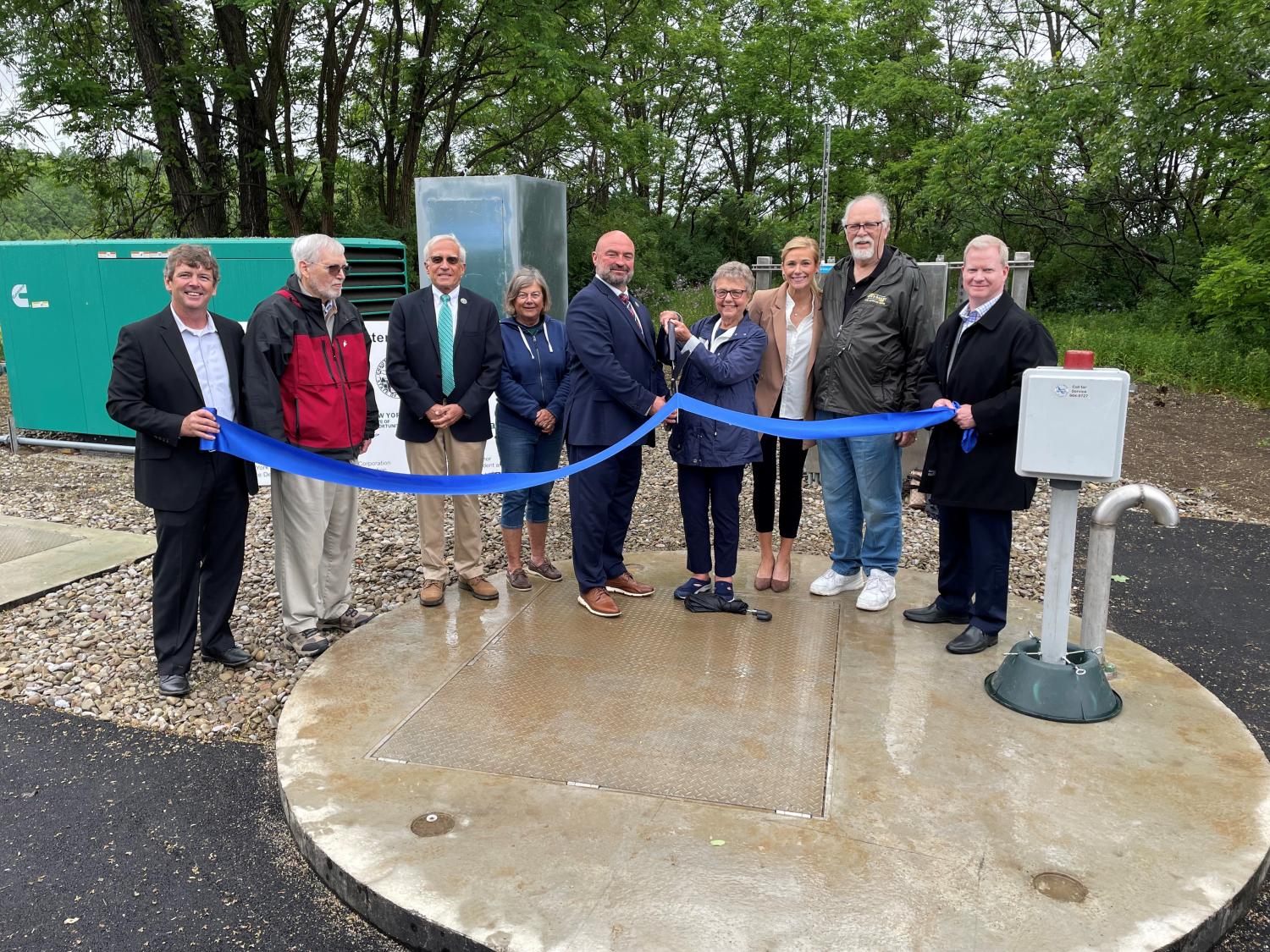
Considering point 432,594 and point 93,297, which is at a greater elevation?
point 93,297

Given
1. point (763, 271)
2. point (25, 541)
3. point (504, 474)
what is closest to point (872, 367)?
point (504, 474)

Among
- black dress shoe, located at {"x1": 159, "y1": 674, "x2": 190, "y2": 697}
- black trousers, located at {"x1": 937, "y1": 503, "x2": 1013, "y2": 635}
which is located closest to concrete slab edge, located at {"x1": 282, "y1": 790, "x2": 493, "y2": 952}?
black dress shoe, located at {"x1": 159, "y1": 674, "x2": 190, "y2": 697}

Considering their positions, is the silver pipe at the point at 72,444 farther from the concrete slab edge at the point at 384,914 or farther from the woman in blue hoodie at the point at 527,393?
the concrete slab edge at the point at 384,914

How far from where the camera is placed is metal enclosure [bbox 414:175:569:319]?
6.91m

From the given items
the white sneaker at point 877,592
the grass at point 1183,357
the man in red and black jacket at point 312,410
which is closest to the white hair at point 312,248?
the man in red and black jacket at point 312,410

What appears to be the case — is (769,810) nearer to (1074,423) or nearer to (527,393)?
(1074,423)

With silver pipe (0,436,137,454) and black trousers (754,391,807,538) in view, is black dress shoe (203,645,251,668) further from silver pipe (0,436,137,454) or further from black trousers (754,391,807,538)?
silver pipe (0,436,137,454)

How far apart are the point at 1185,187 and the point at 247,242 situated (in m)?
19.8

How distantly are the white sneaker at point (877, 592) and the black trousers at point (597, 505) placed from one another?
1217 millimetres

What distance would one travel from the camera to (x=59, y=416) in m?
8.76

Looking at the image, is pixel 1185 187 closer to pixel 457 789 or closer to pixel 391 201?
pixel 391 201

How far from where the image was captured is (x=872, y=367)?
4.26 metres

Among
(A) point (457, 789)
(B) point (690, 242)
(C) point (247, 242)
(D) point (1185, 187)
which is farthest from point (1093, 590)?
(B) point (690, 242)

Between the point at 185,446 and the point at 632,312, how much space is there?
2003mm
